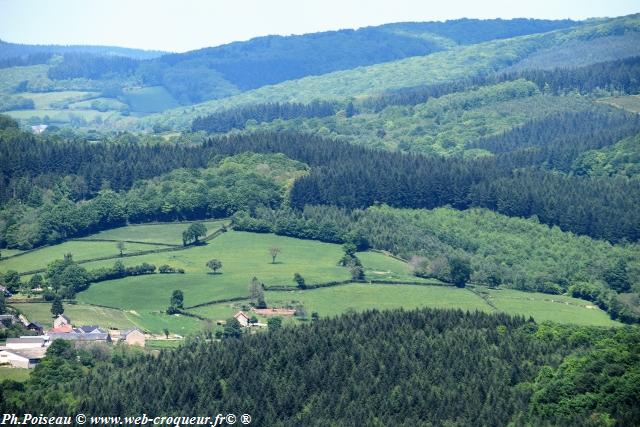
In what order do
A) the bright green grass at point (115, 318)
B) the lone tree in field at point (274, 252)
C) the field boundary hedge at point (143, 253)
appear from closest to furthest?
the bright green grass at point (115, 318) < the field boundary hedge at point (143, 253) < the lone tree in field at point (274, 252)

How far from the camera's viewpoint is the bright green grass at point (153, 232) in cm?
18250

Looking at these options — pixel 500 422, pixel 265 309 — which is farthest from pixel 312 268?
pixel 500 422

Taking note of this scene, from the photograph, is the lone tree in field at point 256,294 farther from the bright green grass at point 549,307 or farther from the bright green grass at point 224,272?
the bright green grass at point 549,307

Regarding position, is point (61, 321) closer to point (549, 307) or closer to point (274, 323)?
point (274, 323)

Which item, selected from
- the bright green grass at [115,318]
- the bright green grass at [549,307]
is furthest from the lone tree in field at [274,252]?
the bright green grass at [115,318]

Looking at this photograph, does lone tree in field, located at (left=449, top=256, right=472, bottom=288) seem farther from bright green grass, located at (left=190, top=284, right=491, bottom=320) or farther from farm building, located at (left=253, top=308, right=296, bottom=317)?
farm building, located at (left=253, top=308, right=296, bottom=317)

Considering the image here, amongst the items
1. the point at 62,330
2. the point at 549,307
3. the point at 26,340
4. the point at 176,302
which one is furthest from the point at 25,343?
the point at 549,307

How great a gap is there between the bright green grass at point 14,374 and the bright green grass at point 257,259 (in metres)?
40.2

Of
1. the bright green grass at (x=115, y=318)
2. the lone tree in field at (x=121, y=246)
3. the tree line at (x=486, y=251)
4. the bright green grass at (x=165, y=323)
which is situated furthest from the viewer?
the tree line at (x=486, y=251)

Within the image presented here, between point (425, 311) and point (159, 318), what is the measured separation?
27.3 m

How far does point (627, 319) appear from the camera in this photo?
16250cm

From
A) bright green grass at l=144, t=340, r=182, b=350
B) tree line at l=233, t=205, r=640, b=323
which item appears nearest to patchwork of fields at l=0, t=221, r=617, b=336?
tree line at l=233, t=205, r=640, b=323

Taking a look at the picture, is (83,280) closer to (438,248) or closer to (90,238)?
(90,238)

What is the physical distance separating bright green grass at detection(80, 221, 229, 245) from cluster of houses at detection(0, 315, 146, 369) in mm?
38832
